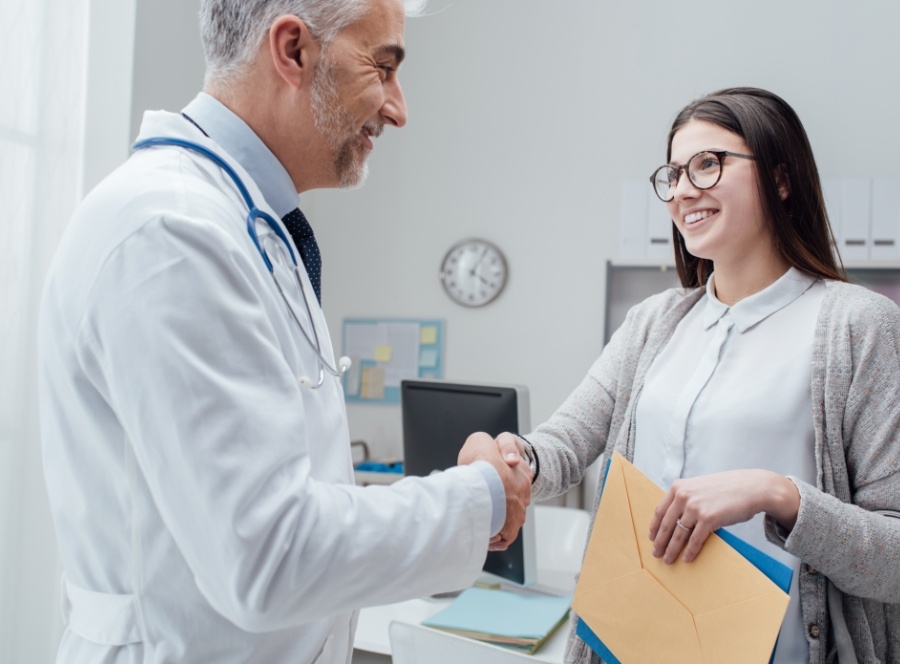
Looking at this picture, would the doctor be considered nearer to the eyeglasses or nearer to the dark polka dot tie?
the dark polka dot tie

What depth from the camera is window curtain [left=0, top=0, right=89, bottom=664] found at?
2.15 metres

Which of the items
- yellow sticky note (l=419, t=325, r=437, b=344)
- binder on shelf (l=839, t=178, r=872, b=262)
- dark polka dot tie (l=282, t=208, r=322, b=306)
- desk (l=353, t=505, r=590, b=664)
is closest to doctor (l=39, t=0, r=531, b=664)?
dark polka dot tie (l=282, t=208, r=322, b=306)

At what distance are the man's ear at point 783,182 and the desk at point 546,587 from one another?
828mm

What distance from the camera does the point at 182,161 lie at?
32.6 inches

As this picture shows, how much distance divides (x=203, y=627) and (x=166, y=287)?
35 cm

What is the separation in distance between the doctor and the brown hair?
622mm

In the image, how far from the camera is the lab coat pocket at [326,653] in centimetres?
88

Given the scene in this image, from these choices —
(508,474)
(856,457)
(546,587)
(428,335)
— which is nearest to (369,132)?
(508,474)

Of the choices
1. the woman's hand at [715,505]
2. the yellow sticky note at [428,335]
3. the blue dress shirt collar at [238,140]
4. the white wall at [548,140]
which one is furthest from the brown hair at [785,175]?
the yellow sticky note at [428,335]

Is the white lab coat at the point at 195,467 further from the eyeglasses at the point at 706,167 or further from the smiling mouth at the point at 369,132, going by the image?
the eyeglasses at the point at 706,167

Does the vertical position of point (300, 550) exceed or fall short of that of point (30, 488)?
it exceeds it

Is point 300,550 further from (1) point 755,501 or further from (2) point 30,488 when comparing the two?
(2) point 30,488

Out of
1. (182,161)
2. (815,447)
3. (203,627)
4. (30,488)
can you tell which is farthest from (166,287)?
(30,488)

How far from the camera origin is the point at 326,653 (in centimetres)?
90
